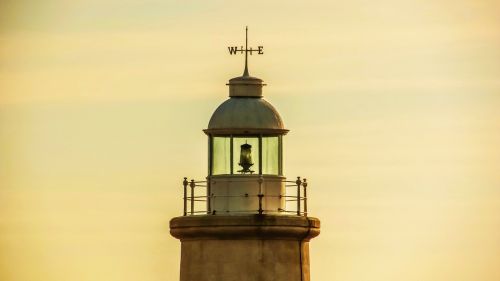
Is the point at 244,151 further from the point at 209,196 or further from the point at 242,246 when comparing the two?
the point at 242,246

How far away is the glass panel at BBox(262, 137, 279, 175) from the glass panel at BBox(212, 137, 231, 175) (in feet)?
2.33

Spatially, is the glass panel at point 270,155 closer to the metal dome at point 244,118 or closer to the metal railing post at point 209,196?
the metal dome at point 244,118

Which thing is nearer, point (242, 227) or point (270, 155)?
point (242, 227)

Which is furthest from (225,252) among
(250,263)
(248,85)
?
(248,85)

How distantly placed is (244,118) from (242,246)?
2561mm

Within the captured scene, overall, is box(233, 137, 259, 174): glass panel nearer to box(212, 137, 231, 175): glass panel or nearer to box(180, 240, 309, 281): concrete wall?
box(212, 137, 231, 175): glass panel

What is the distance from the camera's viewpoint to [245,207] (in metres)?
43.8

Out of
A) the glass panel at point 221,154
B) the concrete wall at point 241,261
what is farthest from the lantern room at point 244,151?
the concrete wall at point 241,261

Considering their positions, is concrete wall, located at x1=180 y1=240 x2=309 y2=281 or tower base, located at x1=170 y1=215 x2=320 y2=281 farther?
concrete wall, located at x1=180 y1=240 x2=309 y2=281

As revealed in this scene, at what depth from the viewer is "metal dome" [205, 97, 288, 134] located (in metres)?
44.1

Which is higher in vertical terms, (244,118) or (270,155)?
(244,118)

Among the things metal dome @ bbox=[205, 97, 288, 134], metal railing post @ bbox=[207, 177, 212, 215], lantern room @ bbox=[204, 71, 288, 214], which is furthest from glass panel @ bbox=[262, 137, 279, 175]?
metal railing post @ bbox=[207, 177, 212, 215]

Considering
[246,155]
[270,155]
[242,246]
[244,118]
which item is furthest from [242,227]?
[244,118]

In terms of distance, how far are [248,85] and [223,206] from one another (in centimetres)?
244
